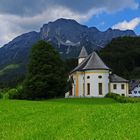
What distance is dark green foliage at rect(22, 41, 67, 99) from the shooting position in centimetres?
7162

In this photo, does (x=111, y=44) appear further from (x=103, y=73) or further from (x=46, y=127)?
(x=46, y=127)

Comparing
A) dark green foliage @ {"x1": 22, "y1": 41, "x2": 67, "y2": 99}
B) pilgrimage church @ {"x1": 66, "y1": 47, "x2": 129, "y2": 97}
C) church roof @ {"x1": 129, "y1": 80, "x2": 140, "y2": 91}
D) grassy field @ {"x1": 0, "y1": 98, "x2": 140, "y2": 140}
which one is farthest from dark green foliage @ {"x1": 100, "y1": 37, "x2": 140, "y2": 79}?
grassy field @ {"x1": 0, "y1": 98, "x2": 140, "y2": 140}

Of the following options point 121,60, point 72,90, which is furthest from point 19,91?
point 121,60

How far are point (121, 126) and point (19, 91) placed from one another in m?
64.8

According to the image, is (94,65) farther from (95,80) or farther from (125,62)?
(125,62)

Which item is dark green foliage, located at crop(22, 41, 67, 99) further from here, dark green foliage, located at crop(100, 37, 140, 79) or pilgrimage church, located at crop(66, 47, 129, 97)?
dark green foliage, located at crop(100, 37, 140, 79)

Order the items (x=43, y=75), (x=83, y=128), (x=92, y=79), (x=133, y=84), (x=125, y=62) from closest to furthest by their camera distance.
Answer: (x=83, y=128)
(x=43, y=75)
(x=92, y=79)
(x=133, y=84)
(x=125, y=62)

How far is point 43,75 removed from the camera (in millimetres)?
71938

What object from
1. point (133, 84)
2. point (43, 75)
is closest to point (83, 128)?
point (43, 75)

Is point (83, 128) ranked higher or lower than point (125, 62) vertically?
lower

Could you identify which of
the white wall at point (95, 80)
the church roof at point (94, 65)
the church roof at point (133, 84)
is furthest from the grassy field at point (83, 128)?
the church roof at point (133, 84)

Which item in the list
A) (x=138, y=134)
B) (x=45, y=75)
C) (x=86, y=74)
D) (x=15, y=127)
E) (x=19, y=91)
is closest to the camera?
(x=138, y=134)

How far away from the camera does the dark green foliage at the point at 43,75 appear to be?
71.6 m

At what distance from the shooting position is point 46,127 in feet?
51.4
